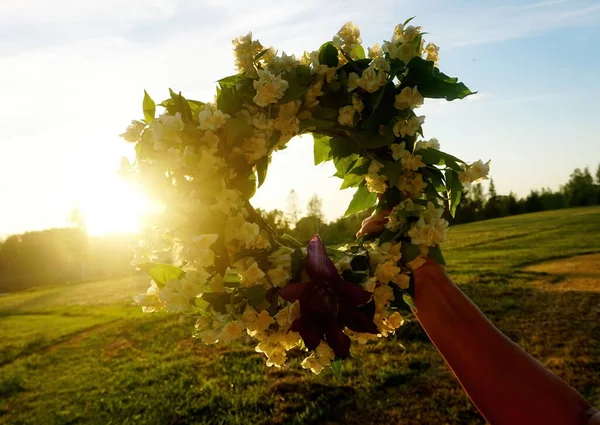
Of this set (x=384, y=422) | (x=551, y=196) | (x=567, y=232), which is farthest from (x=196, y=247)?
(x=551, y=196)

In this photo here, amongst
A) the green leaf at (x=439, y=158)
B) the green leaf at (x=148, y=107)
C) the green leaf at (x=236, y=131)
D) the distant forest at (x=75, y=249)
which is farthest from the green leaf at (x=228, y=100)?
the distant forest at (x=75, y=249)

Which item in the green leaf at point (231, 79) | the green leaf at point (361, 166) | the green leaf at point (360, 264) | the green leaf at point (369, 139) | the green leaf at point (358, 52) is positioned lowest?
the green leaf at point (360, 264)

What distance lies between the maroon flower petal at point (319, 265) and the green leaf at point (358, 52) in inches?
48.3

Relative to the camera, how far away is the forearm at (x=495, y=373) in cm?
191

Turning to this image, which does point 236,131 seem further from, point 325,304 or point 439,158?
point 439,158

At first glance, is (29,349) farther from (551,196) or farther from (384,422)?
(551,196)

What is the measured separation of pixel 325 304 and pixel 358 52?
152 cm

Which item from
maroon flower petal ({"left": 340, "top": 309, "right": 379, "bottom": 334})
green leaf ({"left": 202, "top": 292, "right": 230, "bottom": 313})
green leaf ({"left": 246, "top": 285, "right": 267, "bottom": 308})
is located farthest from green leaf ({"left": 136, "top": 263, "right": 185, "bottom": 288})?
maroon flower petal ({"left": 340, "top": 309, "right": 379, "bottom": 334})

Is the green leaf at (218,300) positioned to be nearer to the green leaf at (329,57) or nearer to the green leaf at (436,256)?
the green leaf at (436,256)

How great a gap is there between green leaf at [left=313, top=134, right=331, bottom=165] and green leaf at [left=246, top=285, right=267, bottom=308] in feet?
3.78

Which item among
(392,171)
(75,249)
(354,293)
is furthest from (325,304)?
(75,249)

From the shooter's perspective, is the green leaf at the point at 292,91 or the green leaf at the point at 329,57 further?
the green leaf at the point at 329,57

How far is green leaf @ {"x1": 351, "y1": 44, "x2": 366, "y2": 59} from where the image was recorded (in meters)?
2.90

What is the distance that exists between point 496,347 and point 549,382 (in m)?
0.21
